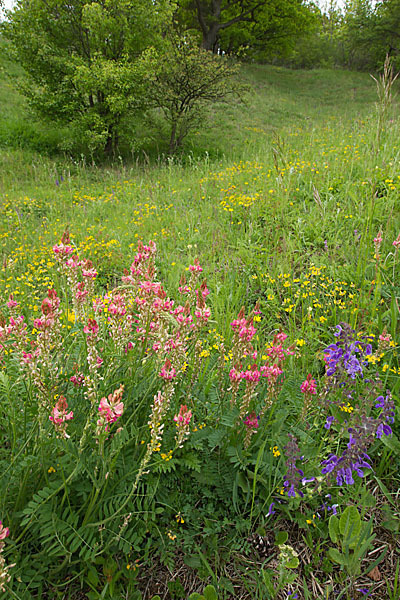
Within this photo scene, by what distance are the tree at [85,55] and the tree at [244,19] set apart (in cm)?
1667

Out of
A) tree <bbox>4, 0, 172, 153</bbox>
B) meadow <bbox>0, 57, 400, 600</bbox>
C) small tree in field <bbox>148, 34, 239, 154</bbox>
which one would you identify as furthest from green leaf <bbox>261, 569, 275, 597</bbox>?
small tree in field <bbox>148, 34, 239, 154</bbox>

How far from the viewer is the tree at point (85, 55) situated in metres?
8.88

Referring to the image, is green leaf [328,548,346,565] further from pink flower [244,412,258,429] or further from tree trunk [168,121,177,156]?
tree trunk [168,121,177,156]

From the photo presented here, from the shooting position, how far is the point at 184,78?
9.85m

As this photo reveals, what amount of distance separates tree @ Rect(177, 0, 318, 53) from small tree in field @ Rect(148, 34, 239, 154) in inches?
636

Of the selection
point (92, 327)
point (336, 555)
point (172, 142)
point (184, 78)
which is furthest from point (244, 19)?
point (336, 555)

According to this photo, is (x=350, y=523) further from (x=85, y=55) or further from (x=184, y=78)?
(x=85, y=55)

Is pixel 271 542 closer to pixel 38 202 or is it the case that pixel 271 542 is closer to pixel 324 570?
pixel 324 570

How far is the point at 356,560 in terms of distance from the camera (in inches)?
56.0

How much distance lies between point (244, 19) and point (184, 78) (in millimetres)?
20517

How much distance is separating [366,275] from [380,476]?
1820 millimetres

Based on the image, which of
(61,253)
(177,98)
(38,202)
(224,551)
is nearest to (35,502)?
(224,551)

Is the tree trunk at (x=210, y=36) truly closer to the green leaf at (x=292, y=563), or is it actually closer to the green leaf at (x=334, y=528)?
the green leaf at (x=334, y=528)

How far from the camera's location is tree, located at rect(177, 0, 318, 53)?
75.8 ft
